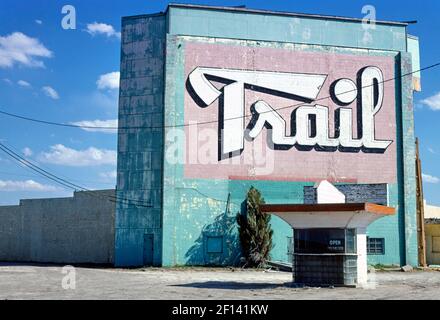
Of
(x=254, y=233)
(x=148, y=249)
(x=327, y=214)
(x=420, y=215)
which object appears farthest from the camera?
(x=420, y=215)

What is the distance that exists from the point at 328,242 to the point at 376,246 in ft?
54.6

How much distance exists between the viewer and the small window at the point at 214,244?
34719 millimetres

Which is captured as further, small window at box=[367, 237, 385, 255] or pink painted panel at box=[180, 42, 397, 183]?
small window at box=[367, 237, 385, 255]

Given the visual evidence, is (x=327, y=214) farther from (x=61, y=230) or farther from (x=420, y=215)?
(x=61, y=230)

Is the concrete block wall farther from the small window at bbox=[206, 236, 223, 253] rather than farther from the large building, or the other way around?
the small window at bbox=[206, 236, 223, 253]

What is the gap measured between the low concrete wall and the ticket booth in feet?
61.1

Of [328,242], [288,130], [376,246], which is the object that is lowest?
[376,246]

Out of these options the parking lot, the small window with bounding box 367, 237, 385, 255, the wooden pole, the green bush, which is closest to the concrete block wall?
the green bush

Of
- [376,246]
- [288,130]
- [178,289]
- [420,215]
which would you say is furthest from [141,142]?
[420,215]

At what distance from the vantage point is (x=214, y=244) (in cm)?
3478

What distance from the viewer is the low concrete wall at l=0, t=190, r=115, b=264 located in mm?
39094

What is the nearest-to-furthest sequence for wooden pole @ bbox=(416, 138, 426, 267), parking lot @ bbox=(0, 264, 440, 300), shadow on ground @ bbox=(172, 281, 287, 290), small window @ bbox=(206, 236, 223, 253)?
1. parking lot @ bbox=(0, 264, 440, 300)
2. shadow on ground @ bbox=(172, 281, 287, 290)
3. small window @ bbox=(206, 236, 223, 253)
4. wooden pole @ bbox=(416, 138, 426, 267)

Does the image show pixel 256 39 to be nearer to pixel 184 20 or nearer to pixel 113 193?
pixel 184 20
